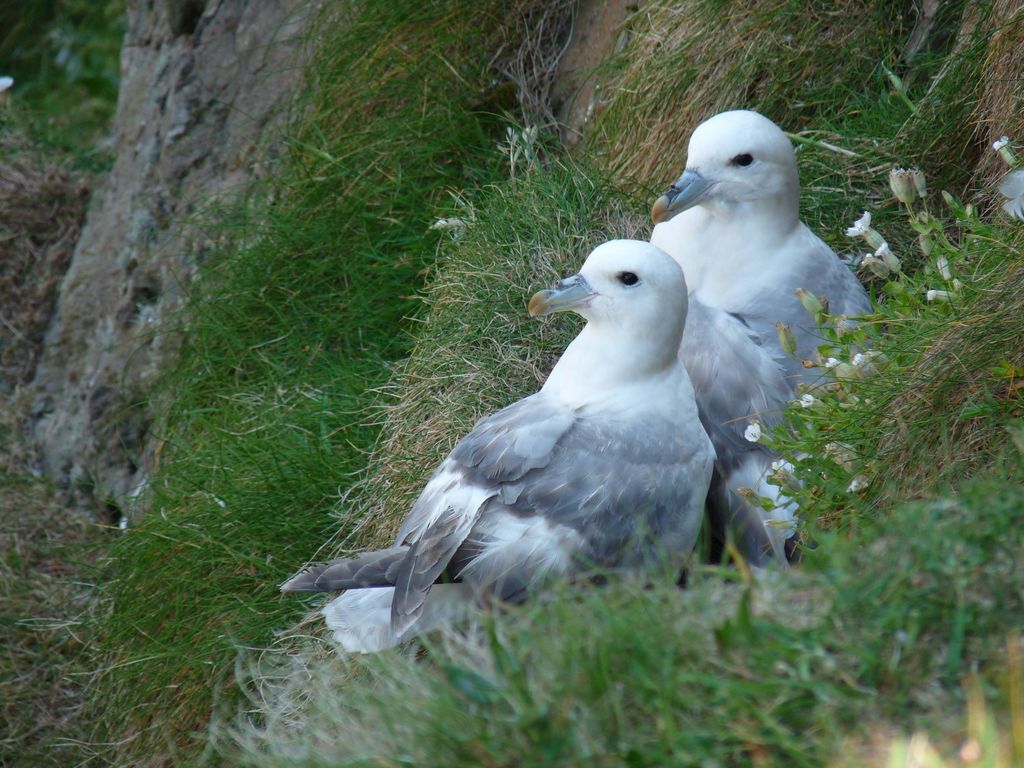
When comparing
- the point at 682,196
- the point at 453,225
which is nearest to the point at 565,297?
the point at 682,196

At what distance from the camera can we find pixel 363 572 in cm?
274

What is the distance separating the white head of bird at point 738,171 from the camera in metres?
3.19

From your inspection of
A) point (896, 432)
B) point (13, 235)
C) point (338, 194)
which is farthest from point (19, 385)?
point (896, 432)

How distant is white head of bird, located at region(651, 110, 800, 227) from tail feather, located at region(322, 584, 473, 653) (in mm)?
1134

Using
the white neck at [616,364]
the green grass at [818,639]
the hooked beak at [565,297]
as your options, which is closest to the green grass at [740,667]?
the green grass at [818,639]

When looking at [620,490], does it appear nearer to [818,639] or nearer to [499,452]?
[499,452]

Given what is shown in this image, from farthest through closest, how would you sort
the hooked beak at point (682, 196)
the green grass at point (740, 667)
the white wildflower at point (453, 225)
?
the white wildflower at point (453, 225) < the hooked beak at point (682, 196) < the green grass at point (740, 667)

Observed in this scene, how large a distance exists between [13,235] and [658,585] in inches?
190

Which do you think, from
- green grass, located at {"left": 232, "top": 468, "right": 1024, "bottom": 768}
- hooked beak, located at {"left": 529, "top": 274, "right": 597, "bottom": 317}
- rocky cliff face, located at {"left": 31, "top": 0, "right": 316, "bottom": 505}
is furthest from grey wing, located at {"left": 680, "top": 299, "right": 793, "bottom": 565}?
rocky cliff face, located at {"left": 31, "top": 0, "right": 316, "bottom": 505}

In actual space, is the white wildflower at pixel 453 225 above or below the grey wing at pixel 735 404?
above

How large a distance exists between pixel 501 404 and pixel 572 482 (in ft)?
2.70

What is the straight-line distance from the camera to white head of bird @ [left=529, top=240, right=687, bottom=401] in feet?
9.21

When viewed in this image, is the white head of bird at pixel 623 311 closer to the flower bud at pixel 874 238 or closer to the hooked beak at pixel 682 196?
the hooked beak at pixel 682 196

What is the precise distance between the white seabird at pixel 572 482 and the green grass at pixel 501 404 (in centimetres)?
23
